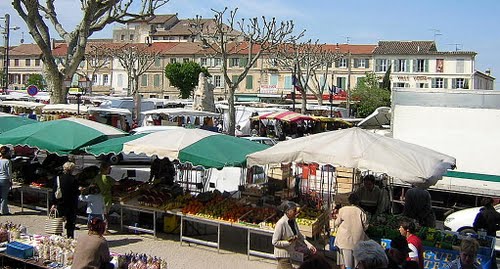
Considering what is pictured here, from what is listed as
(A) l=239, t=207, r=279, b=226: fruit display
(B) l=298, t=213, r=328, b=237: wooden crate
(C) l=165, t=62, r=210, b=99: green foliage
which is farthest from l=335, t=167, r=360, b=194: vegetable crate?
(C) l=165, t=62, r=210, b=99: green foliage

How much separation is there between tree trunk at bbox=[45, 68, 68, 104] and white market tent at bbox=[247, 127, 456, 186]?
14.1 m

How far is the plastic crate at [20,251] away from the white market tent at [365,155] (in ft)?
12.2

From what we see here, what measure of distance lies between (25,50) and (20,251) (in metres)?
84.4

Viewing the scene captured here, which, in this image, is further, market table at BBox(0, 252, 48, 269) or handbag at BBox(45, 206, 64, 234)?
handbag at BBox(45, 206, 64, 234)

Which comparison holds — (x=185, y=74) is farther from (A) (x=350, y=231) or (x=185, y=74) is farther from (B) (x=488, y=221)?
(A) (x=350, y=231)

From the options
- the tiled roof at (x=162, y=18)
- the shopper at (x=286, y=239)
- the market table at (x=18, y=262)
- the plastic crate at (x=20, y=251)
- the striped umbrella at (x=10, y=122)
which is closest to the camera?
the shopper at (x=286, y=239)

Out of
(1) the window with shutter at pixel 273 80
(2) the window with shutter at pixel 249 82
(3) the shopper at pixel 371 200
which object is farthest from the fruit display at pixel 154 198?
(2) the window with shutter at pixel 249 82

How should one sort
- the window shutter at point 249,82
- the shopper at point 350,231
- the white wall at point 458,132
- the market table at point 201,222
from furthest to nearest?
the window shutter at point 249,82, the white wall at point 458,132, the market table at point 201,222, the shopper at point 350,231

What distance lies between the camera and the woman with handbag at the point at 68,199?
9.59m

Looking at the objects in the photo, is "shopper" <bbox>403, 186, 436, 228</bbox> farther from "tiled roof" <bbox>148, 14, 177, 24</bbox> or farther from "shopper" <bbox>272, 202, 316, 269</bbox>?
"tiled roof" <bbox>148, 14, 177, 24</bbox>

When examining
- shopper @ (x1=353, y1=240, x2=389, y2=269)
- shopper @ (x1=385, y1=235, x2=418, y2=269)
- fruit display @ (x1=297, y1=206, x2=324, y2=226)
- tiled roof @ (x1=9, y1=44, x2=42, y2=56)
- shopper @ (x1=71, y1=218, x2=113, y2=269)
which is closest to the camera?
shopper @ (x1=353, y1=240, x2=389, y2=269)

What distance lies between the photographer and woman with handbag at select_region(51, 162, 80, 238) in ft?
31.4

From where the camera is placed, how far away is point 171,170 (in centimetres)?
1265

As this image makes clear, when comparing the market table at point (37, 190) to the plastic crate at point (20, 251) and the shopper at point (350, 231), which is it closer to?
the plastic crate at point (20, 251)
